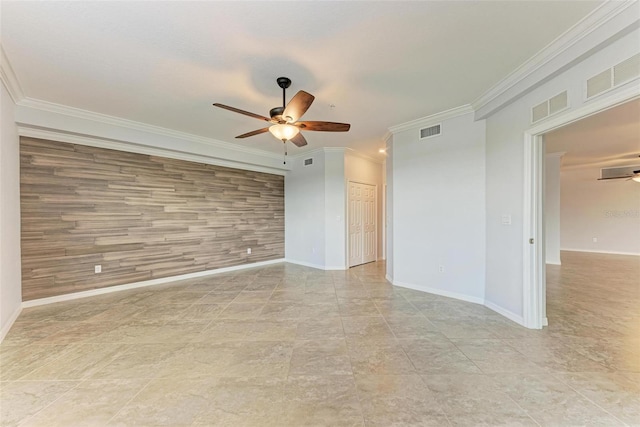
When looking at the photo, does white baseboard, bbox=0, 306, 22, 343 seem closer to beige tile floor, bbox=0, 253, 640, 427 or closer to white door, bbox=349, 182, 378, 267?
beige tile floor, bbox=0, 253, 640, 427

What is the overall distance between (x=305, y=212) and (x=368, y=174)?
1.88 meters

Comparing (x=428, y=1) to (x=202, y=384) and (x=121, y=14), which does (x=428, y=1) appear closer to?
(x=121, y=14)

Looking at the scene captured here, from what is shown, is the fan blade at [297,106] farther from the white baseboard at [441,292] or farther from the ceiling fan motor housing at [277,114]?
the white baseboard at [441,292]

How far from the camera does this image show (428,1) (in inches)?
69.4

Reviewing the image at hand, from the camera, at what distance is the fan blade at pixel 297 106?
90.0 inches

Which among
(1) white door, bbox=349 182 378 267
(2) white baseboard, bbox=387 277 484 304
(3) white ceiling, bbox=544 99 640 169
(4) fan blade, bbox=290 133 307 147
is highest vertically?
(3) white ceiling, bbox=544 99 640 169

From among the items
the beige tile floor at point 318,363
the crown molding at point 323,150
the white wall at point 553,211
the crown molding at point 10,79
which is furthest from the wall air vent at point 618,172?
the crown molding at point 10,79

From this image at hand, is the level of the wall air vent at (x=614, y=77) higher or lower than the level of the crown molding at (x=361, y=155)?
lower

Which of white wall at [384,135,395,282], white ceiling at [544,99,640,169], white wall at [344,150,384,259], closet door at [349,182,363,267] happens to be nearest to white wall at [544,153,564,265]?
white ceiling at [544,99,640,169]

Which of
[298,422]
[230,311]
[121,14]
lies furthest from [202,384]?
[121,14]

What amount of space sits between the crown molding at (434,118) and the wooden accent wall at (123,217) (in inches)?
139

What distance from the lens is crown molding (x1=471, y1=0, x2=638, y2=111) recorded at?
178 cm

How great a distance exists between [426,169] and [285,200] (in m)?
3.73

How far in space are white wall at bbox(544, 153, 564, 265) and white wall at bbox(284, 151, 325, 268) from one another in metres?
5.61
